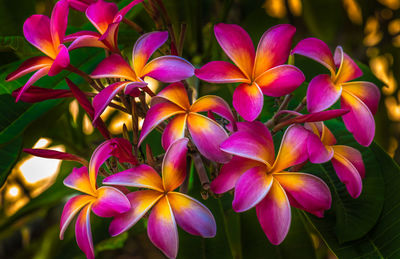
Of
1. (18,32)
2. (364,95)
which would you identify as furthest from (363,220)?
(18,32)

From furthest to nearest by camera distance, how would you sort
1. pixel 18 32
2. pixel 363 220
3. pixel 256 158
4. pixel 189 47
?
1. pixel 189 47
2. pixel 18 32
3. pixel 363 220
4. pixel 256 158

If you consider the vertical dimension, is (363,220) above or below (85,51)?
below

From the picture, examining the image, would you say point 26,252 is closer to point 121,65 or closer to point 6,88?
point 6,88

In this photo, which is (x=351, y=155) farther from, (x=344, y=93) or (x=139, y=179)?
(x=139, y=179)

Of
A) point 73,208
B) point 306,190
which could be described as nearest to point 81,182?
point 73,208

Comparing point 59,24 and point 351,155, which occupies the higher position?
point 59,24

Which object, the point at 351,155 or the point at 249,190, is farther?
the point at 351,155
